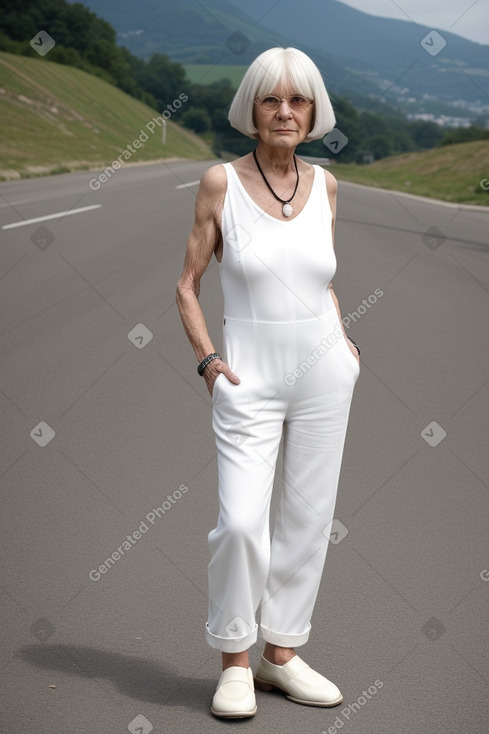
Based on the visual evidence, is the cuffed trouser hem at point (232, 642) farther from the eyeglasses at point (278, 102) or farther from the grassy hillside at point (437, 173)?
the grassy hillside at point (437, 173)

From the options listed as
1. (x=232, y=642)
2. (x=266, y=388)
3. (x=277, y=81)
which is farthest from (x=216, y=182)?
(x=232, y=642)

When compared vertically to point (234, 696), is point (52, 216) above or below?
above

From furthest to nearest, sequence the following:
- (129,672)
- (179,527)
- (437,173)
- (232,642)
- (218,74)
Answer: (218,74) < (437,173) < (179,527) < (129,672) < (232,642)

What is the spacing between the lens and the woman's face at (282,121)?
3480 mm

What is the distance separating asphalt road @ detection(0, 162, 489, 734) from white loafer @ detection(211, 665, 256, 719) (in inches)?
1.9

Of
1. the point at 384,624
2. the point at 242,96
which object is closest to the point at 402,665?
the point at 384,624

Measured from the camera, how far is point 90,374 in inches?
340

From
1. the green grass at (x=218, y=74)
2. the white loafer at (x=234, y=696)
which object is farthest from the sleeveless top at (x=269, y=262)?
the green grass at (x=218, y=74)

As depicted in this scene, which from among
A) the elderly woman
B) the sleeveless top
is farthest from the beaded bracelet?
the sleeveless top

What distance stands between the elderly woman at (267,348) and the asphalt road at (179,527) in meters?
0.50

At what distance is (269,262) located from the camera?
11.3 ft

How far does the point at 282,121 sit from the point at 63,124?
67099mm

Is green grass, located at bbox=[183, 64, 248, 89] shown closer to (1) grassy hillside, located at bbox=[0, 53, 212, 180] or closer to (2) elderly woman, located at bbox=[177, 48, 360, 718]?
(1) grassy hillside, located at bbox=[0, 53, 212, 180]

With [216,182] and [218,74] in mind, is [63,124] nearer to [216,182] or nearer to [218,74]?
[218,74]
